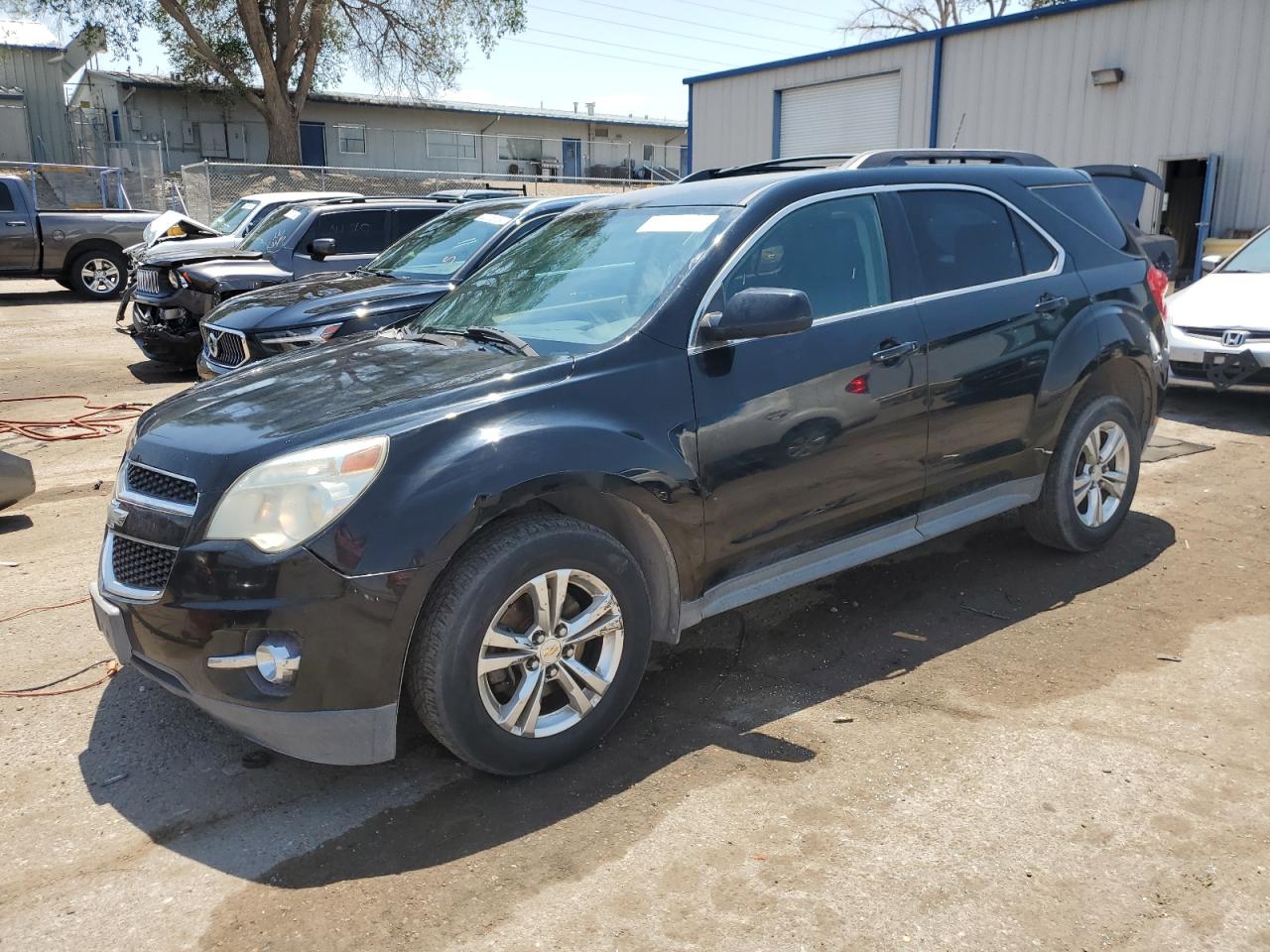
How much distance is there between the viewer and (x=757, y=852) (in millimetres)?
2896

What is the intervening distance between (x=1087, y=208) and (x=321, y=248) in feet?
23.5

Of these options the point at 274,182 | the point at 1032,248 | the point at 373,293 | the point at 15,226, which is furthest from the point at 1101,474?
the point at 274,182

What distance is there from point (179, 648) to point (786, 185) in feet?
8.77

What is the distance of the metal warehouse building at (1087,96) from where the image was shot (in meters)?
15.3

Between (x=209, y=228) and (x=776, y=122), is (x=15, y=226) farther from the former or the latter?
(x=776, y=122)

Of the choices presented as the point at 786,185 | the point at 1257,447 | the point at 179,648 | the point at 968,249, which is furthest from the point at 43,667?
the point at 1257,447

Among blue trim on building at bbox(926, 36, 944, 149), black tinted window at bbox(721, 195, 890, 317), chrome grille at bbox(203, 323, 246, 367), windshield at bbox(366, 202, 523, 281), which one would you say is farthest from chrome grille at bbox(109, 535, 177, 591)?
blue trim on building at bbox(926, 36, 944, 149)

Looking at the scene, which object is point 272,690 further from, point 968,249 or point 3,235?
point 3,235

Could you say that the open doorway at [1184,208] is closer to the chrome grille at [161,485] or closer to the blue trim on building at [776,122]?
the blue trim on building at [776,122]

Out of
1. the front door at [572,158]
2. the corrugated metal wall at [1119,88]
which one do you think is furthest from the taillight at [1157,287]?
the front door at [572,158]

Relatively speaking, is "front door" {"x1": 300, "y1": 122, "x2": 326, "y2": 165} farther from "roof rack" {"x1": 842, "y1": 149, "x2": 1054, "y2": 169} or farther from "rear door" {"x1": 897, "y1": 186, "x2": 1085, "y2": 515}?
"rear door" {"x1": 897, "y1": 186, "x2": 1085, "y2": 515}

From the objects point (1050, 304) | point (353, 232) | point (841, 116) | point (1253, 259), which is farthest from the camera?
point (841, 116)

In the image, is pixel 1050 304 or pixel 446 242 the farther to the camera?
pixel 446 242

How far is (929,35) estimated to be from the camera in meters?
19.3
